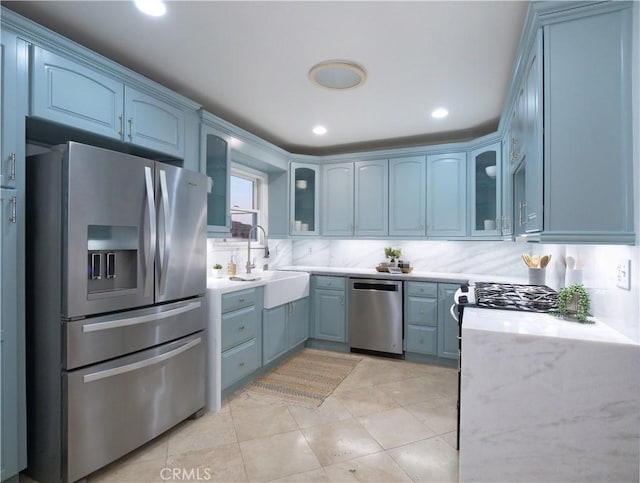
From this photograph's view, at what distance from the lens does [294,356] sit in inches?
150

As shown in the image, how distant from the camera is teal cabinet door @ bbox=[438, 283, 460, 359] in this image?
11.4 feet

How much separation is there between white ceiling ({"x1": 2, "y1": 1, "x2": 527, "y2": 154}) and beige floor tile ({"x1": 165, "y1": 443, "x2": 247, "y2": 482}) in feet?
8.15

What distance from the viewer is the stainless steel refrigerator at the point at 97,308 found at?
172 cm

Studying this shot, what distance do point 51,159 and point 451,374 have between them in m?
3.54

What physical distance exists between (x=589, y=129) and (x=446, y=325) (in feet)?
7.99

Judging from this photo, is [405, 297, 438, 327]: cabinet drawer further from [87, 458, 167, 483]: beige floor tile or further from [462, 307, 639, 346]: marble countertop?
[87, 458, 167, 483]: beige floor tile

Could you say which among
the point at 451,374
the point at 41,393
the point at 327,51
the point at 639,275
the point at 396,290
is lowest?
the point at 451,374

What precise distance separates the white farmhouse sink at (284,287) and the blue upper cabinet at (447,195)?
1.53 meters

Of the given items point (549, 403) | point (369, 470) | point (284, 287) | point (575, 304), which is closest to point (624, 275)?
point (575, 304)

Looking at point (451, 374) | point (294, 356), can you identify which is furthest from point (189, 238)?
point (451, 374)

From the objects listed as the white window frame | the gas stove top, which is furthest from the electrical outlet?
the white window frame

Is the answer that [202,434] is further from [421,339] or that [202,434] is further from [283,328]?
[421,339]

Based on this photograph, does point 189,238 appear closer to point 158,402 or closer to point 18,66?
point 158,402

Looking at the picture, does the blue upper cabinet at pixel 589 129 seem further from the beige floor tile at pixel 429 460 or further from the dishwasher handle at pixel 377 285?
the dishwasher handle at pixel 377 285
